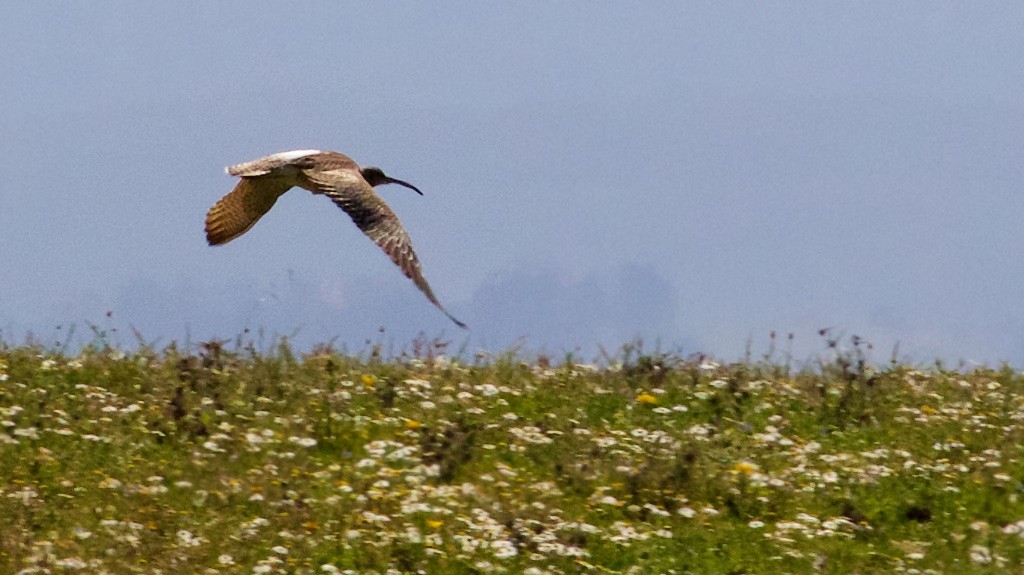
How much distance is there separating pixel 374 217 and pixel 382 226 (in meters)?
0.20

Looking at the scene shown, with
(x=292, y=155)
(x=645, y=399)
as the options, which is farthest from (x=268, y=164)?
(x=645, y=399)

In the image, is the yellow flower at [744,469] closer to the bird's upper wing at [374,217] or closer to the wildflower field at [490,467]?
the wildflower field at [490,467]

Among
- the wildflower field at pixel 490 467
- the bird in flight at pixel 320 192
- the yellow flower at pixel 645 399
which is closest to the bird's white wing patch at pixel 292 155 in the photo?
the bird in flight at pixel 320 192

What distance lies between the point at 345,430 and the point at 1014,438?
488cm

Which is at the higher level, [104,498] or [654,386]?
[654,386]

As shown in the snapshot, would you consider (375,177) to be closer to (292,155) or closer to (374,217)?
(292,155)

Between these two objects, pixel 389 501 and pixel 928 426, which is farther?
pixel 928 426

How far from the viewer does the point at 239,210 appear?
16.5m

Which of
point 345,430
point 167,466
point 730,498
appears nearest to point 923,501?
point 730,498

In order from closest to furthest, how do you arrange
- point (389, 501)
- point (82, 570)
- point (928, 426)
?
1. point (82, 570)
2. point (389, 501)
3. point (928, 426)

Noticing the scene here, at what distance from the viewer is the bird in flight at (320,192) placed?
43.1 ft

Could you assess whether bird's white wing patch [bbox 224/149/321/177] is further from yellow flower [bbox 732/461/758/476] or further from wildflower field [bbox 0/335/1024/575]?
yellow flower [bbox 732/461/758/476]

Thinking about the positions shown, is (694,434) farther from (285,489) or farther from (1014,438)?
(285,489)

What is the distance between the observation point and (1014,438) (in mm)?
12273
